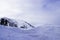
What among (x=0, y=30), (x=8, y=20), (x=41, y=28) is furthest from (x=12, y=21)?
(x=0, y=30)

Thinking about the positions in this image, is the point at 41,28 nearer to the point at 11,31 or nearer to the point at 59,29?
the point at 59,29

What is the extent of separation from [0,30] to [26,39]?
2.10 meters

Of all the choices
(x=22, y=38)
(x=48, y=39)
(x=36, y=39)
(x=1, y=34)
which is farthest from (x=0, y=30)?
(x=48, y=39)

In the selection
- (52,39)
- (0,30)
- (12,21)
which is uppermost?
(12,21)

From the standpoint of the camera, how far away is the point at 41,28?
15.1 meters

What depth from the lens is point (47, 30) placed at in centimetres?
1448

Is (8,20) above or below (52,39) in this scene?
above

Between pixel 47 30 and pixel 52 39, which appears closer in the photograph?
pixel 52 39

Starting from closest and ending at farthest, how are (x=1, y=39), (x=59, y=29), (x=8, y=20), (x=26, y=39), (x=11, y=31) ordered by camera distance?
(x=1, y=39) → (x=26, y=39) → (x=11, y=31) → (x=59, y=29) → (x=8, y=20)

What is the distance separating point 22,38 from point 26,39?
1.12ft

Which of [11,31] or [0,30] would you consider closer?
[0,30]

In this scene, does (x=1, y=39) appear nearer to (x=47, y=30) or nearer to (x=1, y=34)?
(x=1, y=34)

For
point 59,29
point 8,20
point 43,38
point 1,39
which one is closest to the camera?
point 1,39

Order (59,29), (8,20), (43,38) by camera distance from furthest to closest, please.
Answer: (8,20) < (59,29) < (43,38)
